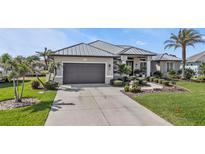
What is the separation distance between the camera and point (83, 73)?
56.1 feet

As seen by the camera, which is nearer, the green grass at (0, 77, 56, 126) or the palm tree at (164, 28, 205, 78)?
the green grass at (0, 77, 56, 126)

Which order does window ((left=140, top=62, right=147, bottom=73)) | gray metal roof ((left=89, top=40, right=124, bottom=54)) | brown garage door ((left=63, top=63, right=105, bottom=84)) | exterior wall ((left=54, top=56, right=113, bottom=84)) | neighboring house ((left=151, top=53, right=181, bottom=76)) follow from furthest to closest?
neighboring house ((left=151, top=53, right=181, bottom=76)) → gray metal roof ((left=89, top=40, right=124, bottom=54)) → window ((left=140, top=62, right=147, bottom=73)) → brown garage door ((left=63, top=63, right=105, bottom=84)) → exterior wall ((left=54, top=56, right=113, bottom=84))

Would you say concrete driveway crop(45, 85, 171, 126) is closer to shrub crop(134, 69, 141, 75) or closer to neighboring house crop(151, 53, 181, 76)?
shrub crop(134, 69, 141, 75)

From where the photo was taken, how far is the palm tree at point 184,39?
22.3 metres

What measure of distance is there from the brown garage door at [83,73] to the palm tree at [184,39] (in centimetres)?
1273

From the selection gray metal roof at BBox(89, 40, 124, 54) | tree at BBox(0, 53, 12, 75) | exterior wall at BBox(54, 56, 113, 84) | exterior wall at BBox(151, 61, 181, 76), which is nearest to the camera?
tree at BBox(0, 53, 12, 75)

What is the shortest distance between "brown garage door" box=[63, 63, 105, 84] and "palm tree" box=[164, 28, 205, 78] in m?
12.7

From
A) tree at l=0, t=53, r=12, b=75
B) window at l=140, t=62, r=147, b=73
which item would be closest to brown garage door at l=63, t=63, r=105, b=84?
tree at l=0, t=53, r=12, b=75

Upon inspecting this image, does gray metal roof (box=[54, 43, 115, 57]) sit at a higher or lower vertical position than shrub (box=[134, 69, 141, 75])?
higher

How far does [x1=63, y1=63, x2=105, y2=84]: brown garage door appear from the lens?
16625 mm

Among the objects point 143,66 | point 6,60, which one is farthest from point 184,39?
point 6,60

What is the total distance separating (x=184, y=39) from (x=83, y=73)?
602 inches
